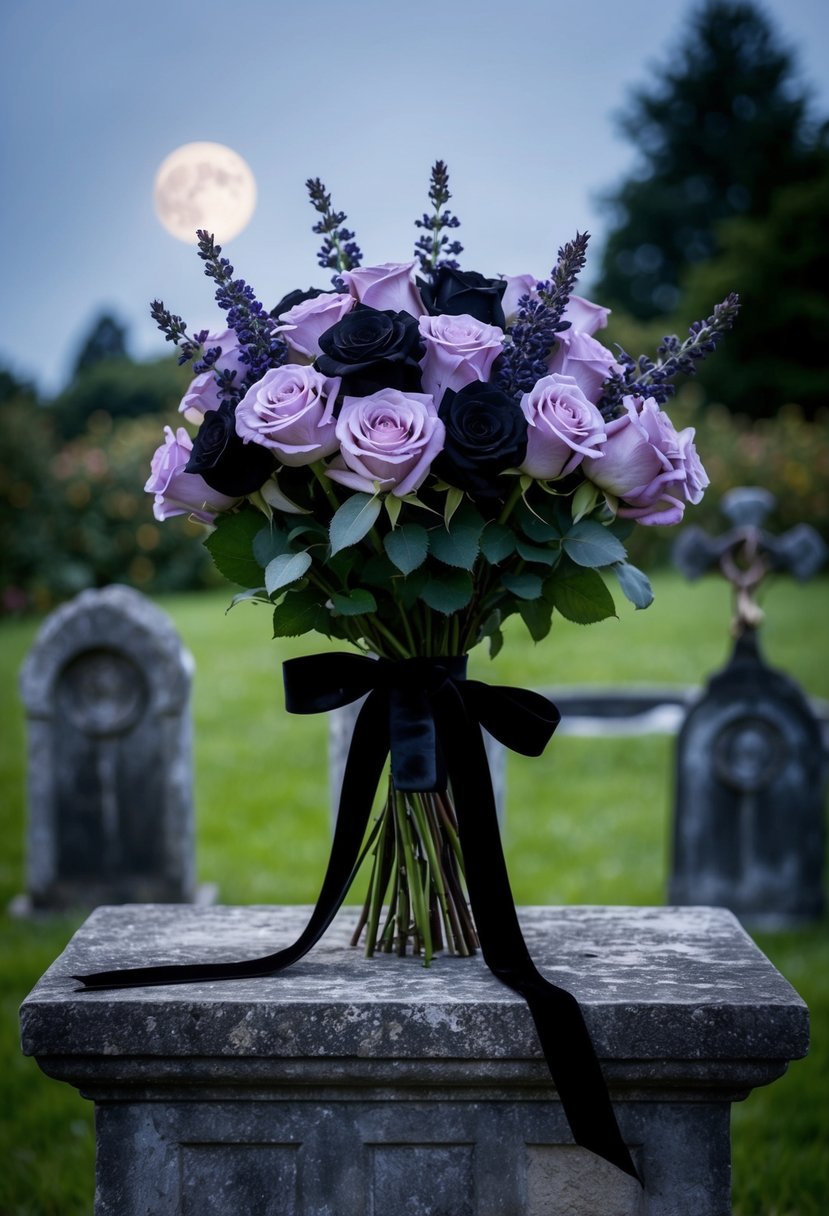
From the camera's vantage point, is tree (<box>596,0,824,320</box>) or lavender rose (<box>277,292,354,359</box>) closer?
lavender rose (<box>277,292,354,359</box>)

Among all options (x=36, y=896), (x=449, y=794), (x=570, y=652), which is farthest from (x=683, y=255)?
(x=449, y=794)

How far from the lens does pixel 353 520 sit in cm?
159

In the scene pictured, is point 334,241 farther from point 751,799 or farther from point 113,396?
point 113,396

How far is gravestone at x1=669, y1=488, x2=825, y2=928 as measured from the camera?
530cm

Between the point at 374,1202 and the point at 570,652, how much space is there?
896cm

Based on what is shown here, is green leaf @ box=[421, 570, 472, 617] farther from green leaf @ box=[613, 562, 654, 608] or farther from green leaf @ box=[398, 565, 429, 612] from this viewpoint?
green leaf @ box=[613, 562, 654, 608]

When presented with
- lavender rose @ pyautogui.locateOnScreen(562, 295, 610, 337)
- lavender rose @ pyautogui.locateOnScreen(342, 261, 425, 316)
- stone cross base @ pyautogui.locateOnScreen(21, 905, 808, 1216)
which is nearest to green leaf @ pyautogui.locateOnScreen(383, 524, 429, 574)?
lavender rose @ pyautogui.locateOnScreen(342, 261, 425, 316)

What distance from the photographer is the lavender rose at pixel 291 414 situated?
1567 mm

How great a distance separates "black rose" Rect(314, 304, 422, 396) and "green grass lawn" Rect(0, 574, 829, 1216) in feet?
1.54

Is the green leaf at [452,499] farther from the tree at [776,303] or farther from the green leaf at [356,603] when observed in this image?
the tree at [776,303]

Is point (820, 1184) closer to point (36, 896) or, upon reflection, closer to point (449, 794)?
point (449, 794)

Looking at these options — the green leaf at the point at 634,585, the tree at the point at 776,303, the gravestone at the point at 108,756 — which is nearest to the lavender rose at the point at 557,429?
the green leaf at the point at 634,585

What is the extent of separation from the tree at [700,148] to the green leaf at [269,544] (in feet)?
102

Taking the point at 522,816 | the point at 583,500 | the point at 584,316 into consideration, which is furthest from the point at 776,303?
the point at 583,500
